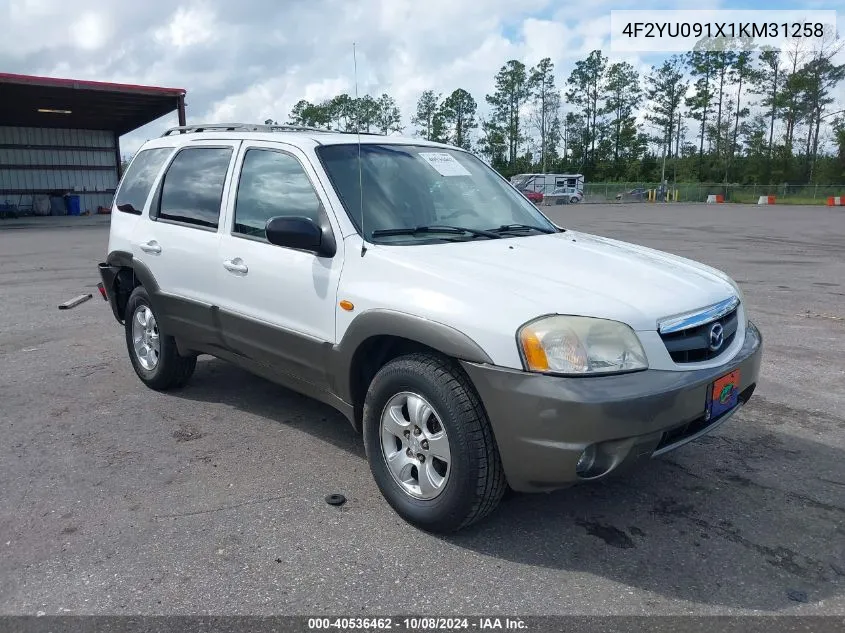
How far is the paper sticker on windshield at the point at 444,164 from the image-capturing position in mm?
4309

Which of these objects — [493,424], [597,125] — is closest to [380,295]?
[493,424]

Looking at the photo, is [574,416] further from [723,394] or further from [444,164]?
[444,164]

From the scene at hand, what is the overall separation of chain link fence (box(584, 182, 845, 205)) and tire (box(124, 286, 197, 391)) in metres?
59.3

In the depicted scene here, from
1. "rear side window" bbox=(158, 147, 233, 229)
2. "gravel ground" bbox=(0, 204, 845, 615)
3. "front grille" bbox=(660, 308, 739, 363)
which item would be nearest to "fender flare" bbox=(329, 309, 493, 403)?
"gravel ground" bbox=(0, 204, 845, 615)

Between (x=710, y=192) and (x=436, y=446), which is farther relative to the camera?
(x=710, y=192)

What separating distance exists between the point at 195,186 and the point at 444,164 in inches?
66.8

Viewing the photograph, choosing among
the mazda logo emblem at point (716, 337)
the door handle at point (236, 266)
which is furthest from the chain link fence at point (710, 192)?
the door handle at point (236, 266)

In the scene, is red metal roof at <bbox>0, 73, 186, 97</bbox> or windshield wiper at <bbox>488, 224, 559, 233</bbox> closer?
windshield wiper at <bbox>488, 224, 559, 233</bbox>

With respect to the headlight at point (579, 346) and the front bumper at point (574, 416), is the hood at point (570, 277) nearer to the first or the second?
the headlight at point (579, 346)

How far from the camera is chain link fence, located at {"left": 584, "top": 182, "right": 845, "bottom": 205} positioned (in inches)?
2261

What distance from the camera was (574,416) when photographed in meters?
2.72

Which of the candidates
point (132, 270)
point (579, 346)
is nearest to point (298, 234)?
point (579, 346)

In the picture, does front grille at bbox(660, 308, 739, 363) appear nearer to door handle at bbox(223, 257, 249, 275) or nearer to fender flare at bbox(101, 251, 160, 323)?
door handle at bbox(223, 257, 249, 275)

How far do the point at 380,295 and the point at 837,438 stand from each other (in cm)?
301
